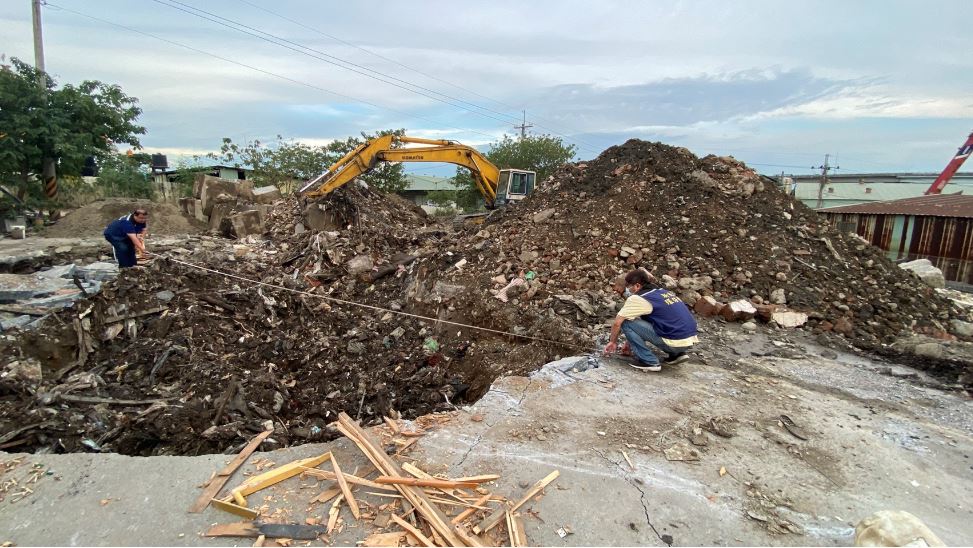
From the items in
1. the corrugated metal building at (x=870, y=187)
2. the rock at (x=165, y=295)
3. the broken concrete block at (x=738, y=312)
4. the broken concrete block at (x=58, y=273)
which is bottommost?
the rock at (x=165, y=295)

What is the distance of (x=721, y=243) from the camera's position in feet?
Answer: 22.8

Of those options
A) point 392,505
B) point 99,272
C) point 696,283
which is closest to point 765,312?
point 696,283

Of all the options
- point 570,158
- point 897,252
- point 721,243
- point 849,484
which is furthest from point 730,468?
point 570,158

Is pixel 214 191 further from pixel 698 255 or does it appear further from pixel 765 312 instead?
pixel 765 312

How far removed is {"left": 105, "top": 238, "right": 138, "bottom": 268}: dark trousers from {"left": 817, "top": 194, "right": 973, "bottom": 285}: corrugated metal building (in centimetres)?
1492

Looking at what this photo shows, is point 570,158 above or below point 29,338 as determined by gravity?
above

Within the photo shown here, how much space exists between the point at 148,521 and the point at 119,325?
14.2 feet

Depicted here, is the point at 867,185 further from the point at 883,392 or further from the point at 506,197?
the point at 883,392

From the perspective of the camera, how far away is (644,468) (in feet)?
9.45

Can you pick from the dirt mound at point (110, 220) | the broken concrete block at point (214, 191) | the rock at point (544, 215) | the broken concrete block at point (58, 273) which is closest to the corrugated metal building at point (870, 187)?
the rock at point (544, 215)

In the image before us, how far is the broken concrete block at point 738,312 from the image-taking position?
578 centimetres

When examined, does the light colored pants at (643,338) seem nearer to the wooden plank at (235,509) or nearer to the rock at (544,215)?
the wooden plank at (235,509)

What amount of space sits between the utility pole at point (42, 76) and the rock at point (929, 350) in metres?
19.8

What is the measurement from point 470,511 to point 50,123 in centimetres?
1666
